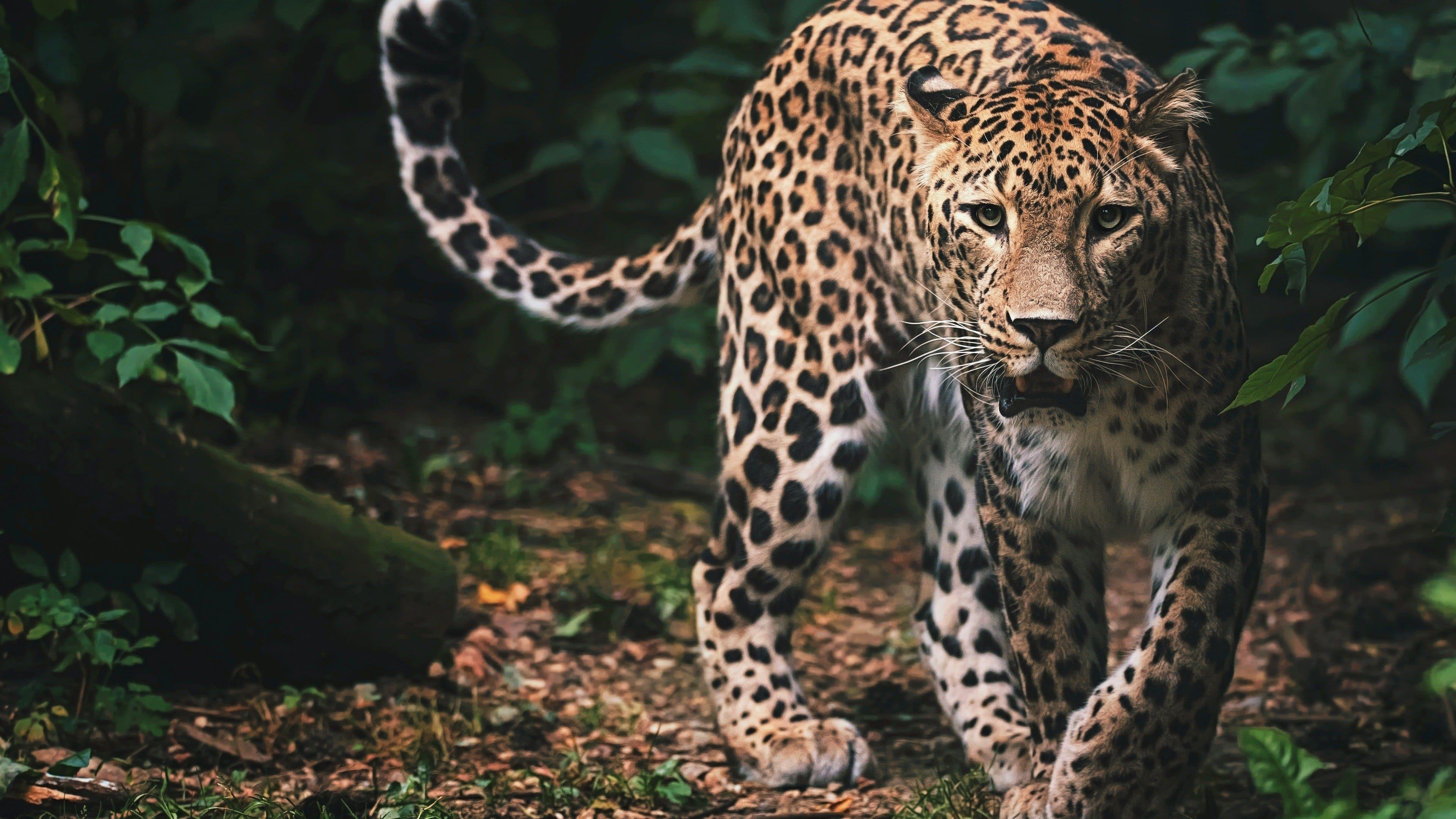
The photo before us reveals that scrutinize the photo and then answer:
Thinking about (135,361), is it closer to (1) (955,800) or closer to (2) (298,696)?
(2) (298,696)

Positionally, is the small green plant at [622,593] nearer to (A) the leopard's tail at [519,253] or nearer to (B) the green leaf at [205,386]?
(A) the leopard's tail at [519,253]

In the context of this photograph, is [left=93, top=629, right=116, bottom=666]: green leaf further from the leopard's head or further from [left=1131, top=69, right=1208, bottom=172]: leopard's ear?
[left=1131, top=69, right=1208, bottom=172]: leopard's ear

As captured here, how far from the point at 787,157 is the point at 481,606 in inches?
86.6

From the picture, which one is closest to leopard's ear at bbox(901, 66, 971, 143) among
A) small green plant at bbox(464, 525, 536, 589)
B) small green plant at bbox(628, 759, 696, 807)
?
small green plant at bbox(628, 759, 696, 807)

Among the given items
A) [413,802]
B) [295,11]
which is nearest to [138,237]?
[413,802]

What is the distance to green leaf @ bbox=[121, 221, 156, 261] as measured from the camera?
13.1 feet

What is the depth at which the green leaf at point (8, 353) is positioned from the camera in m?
3.67

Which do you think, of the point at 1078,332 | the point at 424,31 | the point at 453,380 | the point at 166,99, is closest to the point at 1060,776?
the point at 1078,332

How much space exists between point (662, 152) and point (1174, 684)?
348 centimetres

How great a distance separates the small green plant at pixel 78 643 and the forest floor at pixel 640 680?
0.38 ft

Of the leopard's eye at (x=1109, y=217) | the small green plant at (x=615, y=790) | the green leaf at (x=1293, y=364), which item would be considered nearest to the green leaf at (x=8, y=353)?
the small green plant at (x=615, y=790)

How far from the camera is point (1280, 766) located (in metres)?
2.51

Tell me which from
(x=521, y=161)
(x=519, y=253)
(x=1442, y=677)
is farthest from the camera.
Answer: (x=521, y=161)

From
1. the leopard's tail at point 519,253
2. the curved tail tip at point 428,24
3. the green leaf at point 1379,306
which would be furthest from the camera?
the leopard's tail at point 519,253
